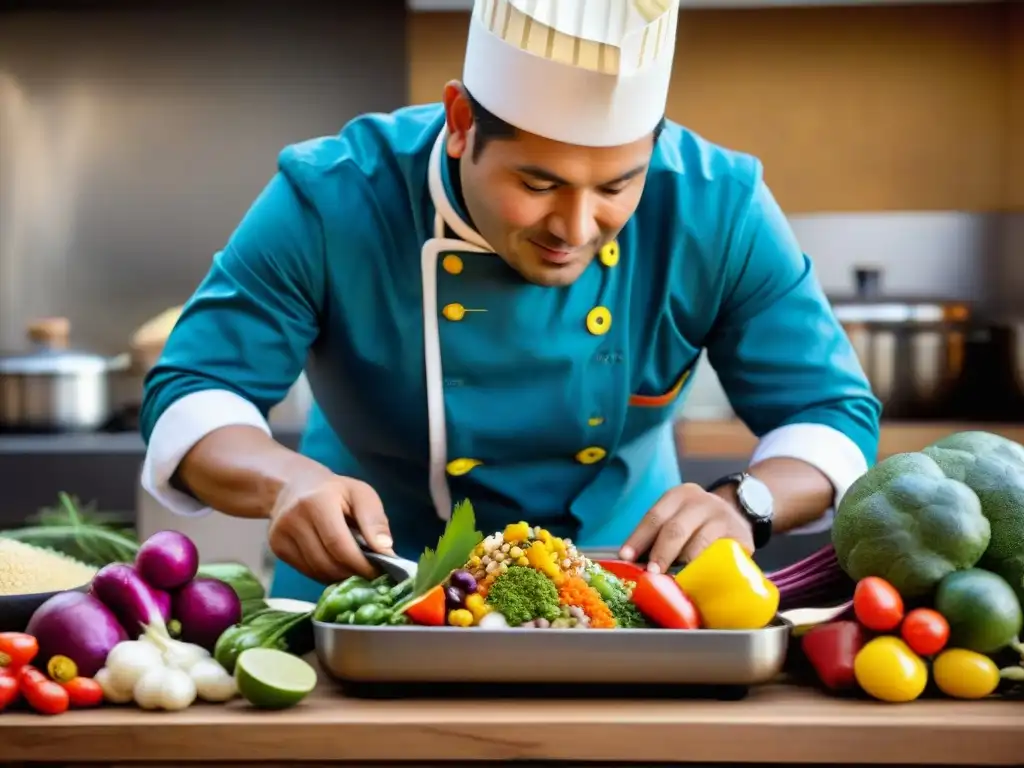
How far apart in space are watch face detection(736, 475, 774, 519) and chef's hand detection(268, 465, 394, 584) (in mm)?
407

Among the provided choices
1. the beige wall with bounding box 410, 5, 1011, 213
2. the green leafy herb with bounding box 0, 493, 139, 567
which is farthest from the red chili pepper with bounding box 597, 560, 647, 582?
the beige wall with bounding box 410, 5, 1011, 213

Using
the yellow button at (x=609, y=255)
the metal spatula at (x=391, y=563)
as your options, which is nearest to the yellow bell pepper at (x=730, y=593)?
the metal spatula at (x=391, y=563)

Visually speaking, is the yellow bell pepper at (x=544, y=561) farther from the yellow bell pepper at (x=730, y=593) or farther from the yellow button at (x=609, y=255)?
the yellow button at (x=609, y=255)

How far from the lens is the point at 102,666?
1093 millimetres

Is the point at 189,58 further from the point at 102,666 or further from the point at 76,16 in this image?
the point at 102,666

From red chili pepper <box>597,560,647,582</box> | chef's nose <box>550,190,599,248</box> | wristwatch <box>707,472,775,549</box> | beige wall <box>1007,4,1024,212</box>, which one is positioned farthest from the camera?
beige wall <box>1007,4,1024,212</box>

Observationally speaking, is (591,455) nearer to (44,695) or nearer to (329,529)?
(329,529)

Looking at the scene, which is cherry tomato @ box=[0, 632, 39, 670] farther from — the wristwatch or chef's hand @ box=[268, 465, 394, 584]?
the wristwatch

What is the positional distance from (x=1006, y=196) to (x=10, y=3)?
283 centimetres

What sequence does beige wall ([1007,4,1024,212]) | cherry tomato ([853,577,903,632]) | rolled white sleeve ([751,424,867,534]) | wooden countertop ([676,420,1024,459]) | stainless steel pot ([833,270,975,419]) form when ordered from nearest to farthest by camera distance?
cherry tomato ([853,577,903,632]) < rolled white sleeve ([751,424,867,534]) < wooden countertop ([676,420,1024,459]) < stainless steel pot ([833,270,975,419]) < beige wall ([1007,4,1024,212])

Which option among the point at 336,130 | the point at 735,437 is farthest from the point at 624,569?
the point at 336,130

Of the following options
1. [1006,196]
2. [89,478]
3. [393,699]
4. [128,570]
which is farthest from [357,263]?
[1006,196]

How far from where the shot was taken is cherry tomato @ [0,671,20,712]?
1.05m

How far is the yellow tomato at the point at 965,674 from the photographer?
3.50ft
